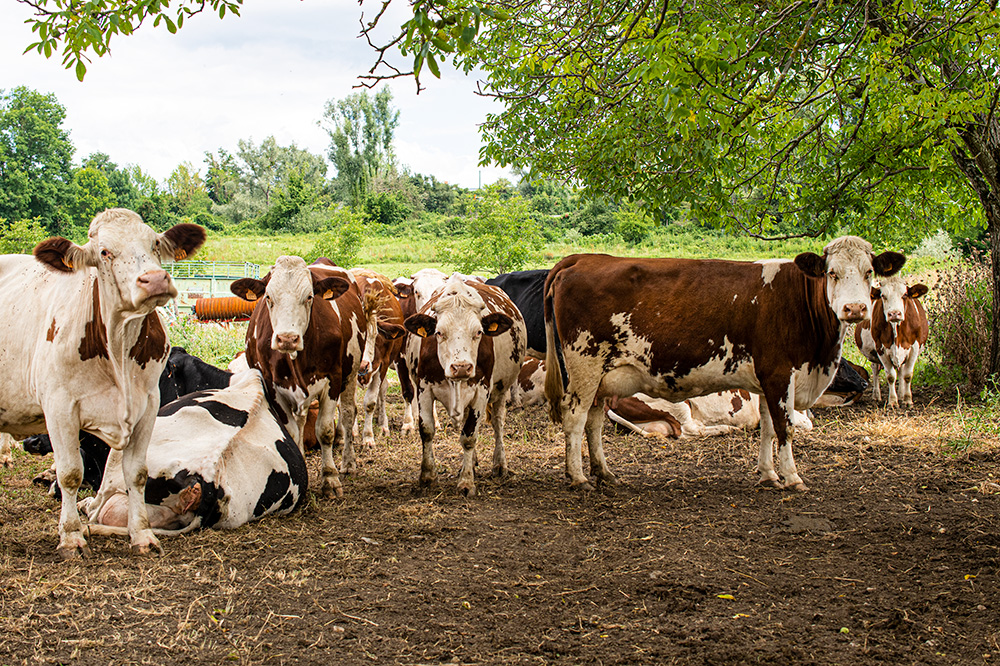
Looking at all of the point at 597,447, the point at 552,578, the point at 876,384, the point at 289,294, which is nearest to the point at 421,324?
the point at 289,294

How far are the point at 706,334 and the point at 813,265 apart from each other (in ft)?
3.62

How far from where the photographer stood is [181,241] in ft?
17.1

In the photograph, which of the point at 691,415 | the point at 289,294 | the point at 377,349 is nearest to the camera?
the point at 289,294

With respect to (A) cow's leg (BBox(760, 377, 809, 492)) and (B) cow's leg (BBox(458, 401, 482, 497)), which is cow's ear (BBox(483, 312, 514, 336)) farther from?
(A) cow's leg (BBox(760, 377, 809, 492))

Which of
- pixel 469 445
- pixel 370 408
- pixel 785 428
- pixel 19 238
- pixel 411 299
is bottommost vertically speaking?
pixel 370 408

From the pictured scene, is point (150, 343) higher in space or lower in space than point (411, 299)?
lower

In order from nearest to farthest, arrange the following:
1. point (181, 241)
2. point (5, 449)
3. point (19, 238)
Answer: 1. point (181, 241)
2. point (5, 449)
3. point (19, 238)

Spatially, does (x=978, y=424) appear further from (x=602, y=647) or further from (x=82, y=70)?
(x=82, y=70)

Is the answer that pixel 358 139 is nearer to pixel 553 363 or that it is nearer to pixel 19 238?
pixel 19 238

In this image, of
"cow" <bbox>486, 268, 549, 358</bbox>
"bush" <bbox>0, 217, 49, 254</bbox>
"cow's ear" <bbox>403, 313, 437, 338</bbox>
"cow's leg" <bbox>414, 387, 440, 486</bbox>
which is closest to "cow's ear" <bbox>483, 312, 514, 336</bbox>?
"cow's ear" <bbox>403, 313, 437, 338</bbox>

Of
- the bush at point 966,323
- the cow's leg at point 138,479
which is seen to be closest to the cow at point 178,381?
the cow's leg at point 138,479

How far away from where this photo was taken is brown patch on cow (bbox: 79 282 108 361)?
498 centimetres

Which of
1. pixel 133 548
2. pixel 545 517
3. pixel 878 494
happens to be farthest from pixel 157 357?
pixel 878 494

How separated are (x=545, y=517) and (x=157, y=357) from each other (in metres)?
3.16
